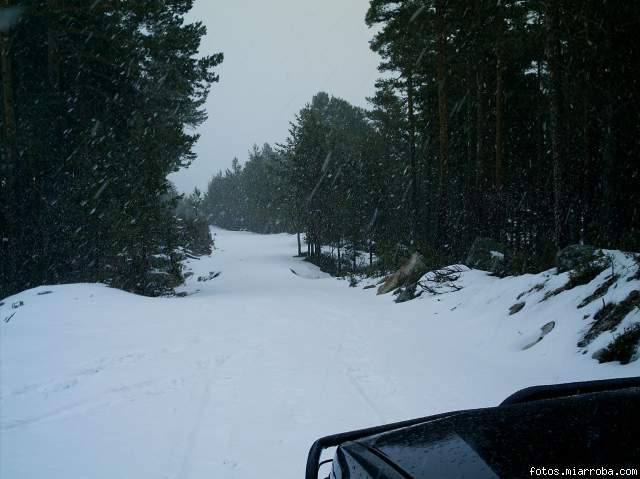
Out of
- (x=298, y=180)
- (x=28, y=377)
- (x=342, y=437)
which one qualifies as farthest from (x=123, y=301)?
(x=298, y=180)

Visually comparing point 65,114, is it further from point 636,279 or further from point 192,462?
point 636,279

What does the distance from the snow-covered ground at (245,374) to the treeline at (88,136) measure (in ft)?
18.6

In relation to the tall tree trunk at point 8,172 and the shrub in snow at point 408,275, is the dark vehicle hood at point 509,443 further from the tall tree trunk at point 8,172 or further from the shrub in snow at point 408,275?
the tall tree trunk at point 8,172

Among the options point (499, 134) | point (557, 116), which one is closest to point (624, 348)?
point (557, 116)

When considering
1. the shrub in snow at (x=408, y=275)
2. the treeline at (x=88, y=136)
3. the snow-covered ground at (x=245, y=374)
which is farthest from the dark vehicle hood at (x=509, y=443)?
the treeline at (x=88, y=136)

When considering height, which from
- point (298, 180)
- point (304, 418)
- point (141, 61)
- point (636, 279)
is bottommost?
point (304, 418)

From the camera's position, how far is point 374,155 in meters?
31.2

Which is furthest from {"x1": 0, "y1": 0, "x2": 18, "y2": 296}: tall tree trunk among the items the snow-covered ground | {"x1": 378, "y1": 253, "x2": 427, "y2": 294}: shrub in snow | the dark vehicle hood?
the dark vehicle hood

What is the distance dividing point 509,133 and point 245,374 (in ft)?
78.1

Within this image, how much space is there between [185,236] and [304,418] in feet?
73.8

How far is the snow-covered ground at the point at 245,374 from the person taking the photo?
12.9 ft

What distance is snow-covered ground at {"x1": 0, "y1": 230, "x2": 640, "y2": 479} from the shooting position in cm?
393

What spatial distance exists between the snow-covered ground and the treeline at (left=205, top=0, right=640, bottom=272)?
3.77 m

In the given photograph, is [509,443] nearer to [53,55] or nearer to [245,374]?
[245,374]
